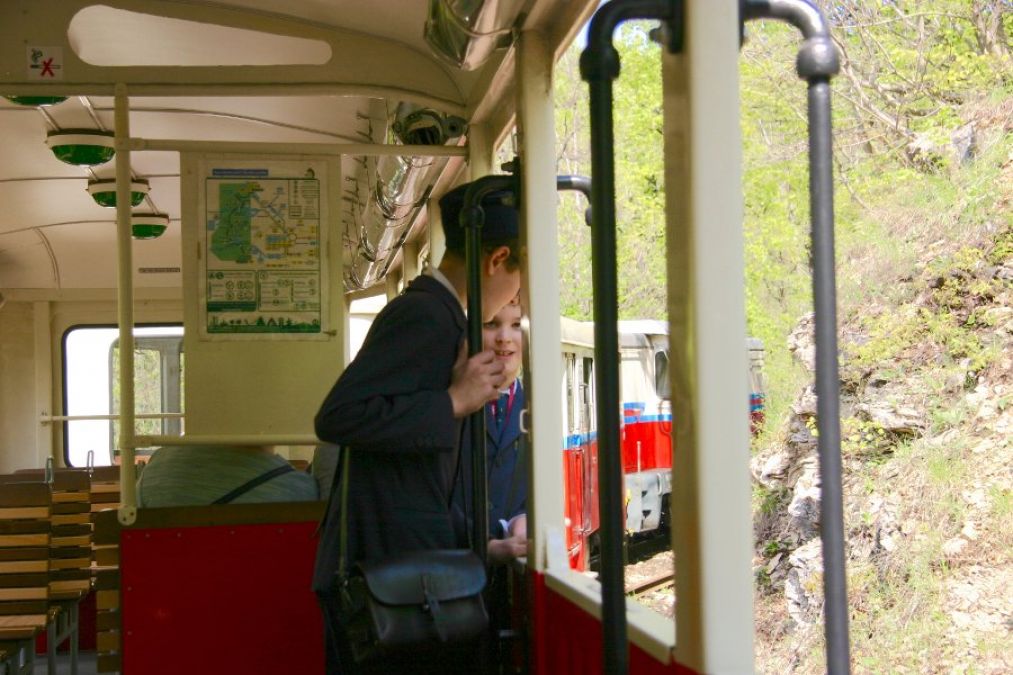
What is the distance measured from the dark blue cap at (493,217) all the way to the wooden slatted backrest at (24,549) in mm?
3770

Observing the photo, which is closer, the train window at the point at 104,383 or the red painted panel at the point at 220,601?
the red painted panel at the point at 220,601

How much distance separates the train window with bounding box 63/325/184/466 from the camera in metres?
10.0

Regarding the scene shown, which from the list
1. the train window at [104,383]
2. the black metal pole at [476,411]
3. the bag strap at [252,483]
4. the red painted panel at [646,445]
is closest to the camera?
the black metal pole at [476,411]

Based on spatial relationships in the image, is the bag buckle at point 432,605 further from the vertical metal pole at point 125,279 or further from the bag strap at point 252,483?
the bag strap at point 252,483

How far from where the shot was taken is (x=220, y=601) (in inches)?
165

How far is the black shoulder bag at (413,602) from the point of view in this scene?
242 centimetres

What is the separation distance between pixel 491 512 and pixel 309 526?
127 centimetres

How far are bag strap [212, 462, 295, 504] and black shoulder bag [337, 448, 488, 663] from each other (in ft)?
5.88

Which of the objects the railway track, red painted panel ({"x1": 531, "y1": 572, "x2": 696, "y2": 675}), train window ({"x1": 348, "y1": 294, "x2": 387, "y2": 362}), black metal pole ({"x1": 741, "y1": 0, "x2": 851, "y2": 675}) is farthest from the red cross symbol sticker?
the railway track

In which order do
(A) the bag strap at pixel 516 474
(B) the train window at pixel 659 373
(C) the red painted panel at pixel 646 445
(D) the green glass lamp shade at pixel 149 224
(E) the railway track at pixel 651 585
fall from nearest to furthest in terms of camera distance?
(A) the bag strap at pixel 516 474
(D) the green glass lamp shade at pixel 149 224
(E) the railway track at pixel 651 585
(C) the red painted panel at pixel 646 445
(B) the train window at pixel 659 373

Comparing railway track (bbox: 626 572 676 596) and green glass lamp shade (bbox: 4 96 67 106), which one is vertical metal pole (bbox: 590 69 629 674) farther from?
railway track (bbox: 626 572 676 596)

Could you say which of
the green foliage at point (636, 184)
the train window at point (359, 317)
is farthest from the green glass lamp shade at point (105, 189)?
the green foliage at point (636, 184)

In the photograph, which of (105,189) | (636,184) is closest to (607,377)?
(105,189)

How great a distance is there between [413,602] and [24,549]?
4164 millimetres
